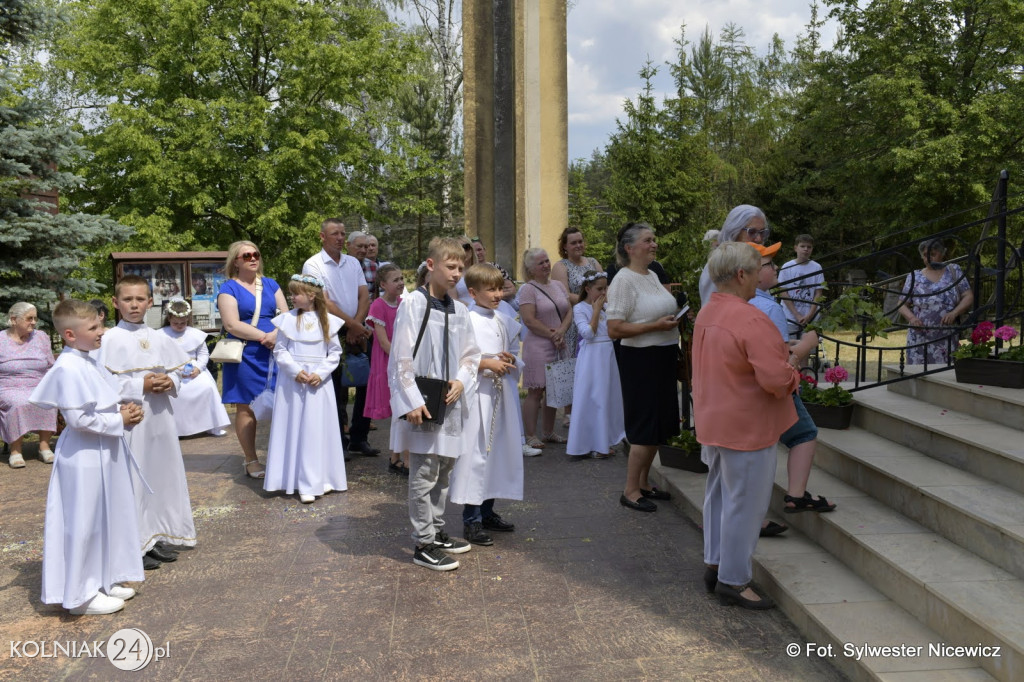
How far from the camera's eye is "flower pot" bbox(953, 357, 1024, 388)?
571cm

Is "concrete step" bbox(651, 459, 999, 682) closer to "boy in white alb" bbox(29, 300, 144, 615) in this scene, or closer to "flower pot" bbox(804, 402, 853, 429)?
"flower pot" bbox(804, 402, 853, 429)

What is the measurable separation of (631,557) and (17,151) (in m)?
7.92

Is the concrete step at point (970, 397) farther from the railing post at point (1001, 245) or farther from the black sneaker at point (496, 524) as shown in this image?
the black sneaker at point (496, 524)

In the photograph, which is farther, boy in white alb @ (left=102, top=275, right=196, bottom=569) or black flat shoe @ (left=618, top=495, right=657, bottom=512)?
black flat shoe @ (left=618, top=495, right=657, bottom=512)

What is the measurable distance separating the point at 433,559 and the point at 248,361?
9.64 feet

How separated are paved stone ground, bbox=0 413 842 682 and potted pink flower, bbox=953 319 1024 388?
2328 millimetres

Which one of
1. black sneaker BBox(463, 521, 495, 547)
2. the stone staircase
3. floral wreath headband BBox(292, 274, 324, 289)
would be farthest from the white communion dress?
the stone staircase

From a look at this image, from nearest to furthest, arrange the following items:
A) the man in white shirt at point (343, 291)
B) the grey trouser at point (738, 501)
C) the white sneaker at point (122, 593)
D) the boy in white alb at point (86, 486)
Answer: the grey trouser at point (738, 501), the boy in white alb at point (86, 486), the white sneaker at point (122, 593), the man in white shirt at point (343, 291)

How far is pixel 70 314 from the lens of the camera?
→ 15.1 feet

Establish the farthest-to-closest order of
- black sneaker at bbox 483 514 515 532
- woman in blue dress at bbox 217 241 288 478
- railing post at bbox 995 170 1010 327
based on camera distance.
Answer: woman in blue dress at bbox 217 241 288 478 → railing post at bbox 995 170 1010 327 → black sneaker at bbox 483 514 515 532

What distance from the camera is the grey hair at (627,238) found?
5926mm

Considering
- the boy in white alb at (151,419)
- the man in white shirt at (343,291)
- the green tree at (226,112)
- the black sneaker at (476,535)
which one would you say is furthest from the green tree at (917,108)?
the boy in white alb at (151,419)

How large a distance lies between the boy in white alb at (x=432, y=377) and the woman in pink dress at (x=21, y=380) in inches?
208

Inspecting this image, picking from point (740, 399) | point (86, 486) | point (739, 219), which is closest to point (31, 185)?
point (86, 486)
